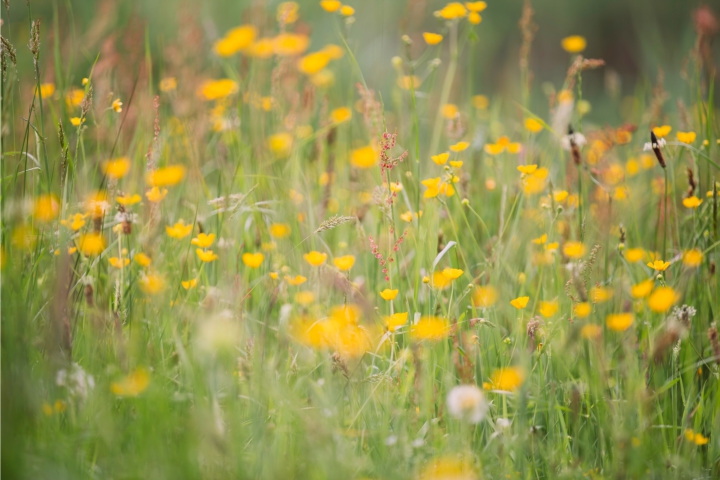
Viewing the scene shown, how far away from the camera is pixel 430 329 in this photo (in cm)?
125

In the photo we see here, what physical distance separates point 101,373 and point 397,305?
75 cm

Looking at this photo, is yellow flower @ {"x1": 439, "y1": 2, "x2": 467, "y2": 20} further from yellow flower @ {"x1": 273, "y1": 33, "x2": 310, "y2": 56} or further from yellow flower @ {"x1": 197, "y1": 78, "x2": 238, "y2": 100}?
yellow flower @ {"x1": 197, "y1": 78, "x2": 238, "y2": 100}

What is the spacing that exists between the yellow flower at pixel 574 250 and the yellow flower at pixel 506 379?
337 millimetres

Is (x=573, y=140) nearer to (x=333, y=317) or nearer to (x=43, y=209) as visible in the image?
(x=333, y=317)

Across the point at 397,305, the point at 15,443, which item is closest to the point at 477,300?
the point at 397,305

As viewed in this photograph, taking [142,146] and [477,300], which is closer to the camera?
[477,300]

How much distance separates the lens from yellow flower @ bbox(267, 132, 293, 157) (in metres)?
2.20

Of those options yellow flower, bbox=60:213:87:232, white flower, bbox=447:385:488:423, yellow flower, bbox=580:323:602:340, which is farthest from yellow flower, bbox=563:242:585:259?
yellow flower, bbox=60:213:87:232

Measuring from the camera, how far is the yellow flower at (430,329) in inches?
49.1

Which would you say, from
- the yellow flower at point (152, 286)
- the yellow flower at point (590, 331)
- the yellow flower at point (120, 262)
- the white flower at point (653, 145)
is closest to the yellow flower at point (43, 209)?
the yellow flower at point (120, 262)

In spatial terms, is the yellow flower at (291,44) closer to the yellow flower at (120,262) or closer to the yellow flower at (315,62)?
the yellow flower at (315,62)

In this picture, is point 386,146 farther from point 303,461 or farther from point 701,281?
point 701,281

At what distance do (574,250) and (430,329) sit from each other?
494mm

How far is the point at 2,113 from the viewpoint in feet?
4.21
